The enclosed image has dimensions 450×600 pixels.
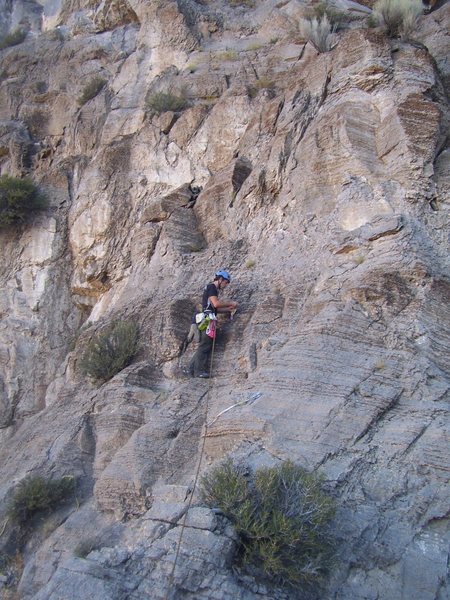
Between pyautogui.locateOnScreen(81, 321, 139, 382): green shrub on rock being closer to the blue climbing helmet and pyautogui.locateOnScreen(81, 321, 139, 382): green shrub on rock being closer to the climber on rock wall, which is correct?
the climber on rock wall

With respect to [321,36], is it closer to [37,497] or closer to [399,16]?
[399,16]

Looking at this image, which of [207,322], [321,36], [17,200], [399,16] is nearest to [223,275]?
[207,322]

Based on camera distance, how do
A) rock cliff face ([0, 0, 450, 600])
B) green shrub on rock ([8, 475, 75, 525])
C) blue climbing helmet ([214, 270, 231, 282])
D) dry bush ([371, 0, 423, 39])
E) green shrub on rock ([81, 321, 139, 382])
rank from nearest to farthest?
rock cliff face ([0, 0, 450, 600]) < green shrub on rock ([8, 475, 75, 525]) < blue climbing helmet ([214, 270, 231, 282]) < green shrub on rock ([81, 321, 139, 382]) < dry bush ([371, 0, 423, 39])

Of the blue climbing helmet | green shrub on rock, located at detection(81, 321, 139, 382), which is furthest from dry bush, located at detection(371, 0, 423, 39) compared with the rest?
green shrub on rock, located at detection(81, 321, 139, 382)

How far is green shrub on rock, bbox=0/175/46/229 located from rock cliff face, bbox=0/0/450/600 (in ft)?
1.26

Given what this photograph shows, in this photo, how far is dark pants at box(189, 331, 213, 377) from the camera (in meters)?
9.84

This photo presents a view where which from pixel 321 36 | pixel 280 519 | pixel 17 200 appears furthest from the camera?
pixel 17 200

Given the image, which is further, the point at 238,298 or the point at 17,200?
the point at 17,200

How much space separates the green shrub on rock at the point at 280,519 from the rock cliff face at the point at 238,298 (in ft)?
0.66

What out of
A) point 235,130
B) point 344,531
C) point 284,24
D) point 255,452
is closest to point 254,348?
point 255,452

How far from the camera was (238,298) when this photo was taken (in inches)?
424

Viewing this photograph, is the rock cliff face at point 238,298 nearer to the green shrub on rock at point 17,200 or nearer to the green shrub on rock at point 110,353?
the green shrub on rock at point 110,353

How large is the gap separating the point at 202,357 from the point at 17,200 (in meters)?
8.08

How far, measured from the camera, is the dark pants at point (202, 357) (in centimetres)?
984
